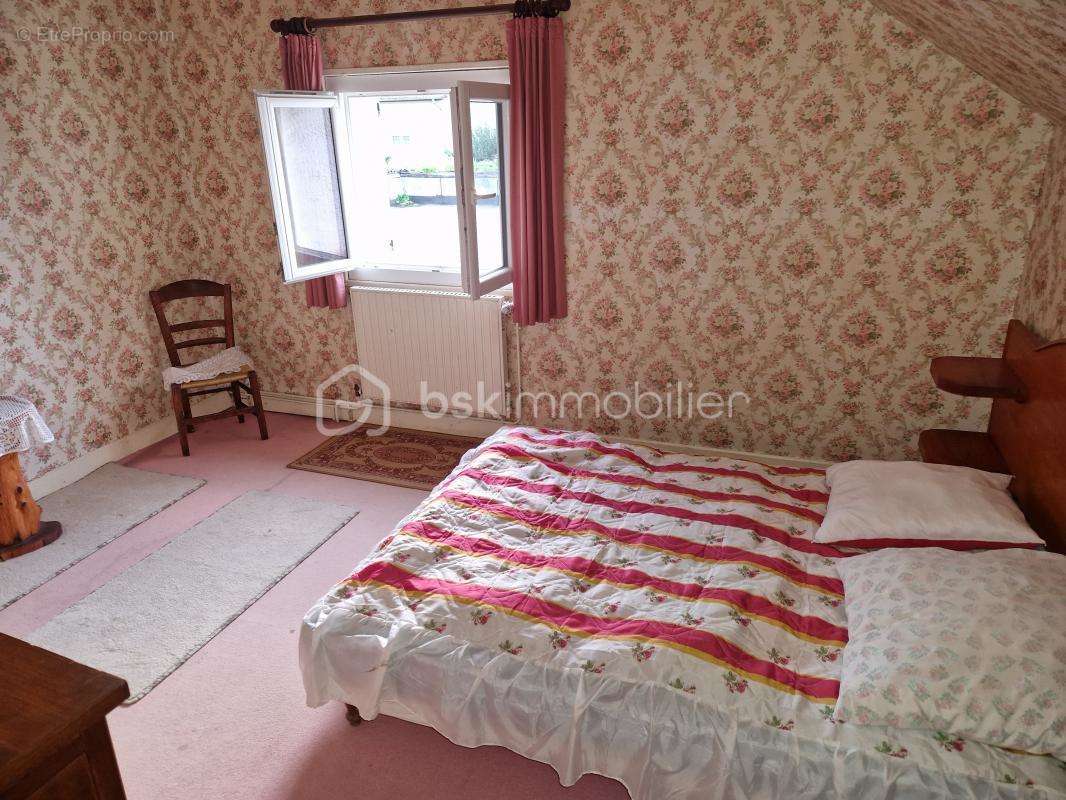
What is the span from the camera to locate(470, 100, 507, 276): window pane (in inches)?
147

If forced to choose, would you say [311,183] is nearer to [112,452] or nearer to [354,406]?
[354,406]

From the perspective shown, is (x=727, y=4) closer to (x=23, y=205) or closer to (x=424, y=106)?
(x=424, y=106)

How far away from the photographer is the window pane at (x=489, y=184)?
3746 millimetres

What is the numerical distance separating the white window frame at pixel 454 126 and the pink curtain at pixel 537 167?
0.17 m

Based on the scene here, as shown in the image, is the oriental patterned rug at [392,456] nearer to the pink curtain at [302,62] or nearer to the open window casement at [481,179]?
the open window casement at [481,179]

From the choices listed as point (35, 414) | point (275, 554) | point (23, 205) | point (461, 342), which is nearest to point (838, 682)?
point (275, 554)

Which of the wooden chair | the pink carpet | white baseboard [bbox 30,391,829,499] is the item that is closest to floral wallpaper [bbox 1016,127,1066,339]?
white baseboard [bbox 30,391,829,499]

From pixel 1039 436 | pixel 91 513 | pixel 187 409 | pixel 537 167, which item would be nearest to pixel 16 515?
pixel 91 513

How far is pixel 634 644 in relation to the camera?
2.01 meters

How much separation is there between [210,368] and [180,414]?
32 centimetres

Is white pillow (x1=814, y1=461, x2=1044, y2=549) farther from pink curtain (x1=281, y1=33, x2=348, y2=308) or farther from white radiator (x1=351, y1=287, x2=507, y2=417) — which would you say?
pink curtain (x1=281, y1=33, x2=348, y2=308)

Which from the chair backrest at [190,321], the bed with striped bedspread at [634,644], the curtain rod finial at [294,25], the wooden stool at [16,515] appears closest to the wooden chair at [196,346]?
the chair backrest at [190,321]

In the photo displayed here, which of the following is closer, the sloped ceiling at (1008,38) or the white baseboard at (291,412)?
the sloped ceiling at (1008,38)

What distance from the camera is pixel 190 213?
4.68 metres
